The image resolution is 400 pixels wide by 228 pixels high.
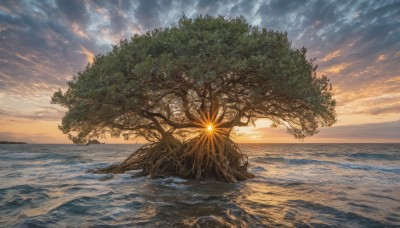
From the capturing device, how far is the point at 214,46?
1436 centimetres

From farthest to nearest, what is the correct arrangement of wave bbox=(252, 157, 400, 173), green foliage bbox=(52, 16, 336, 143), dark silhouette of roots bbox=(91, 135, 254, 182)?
wave bbox=(252, 157, 400, 173) → dark silhouette of roots bbox=(91, 135, 254, 182) → green foliage bbox=(52, 16, 336, 143)

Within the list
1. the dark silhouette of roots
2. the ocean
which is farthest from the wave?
the dark silhouette of roots

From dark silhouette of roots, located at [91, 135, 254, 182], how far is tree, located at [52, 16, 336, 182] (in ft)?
0.22

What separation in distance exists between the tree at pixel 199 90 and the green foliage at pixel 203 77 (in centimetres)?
5

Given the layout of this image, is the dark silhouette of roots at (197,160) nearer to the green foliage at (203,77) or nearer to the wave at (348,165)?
the green foliage at (203,77)

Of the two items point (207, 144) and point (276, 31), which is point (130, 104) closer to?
point (207, 144)

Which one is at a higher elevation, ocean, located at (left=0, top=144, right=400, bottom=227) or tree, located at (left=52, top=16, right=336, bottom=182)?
tree, located at (left=52, top=16, right=336, bottom=182)

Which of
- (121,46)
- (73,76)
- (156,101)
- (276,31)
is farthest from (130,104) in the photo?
(276,31)

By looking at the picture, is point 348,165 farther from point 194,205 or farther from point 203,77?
point 194,205

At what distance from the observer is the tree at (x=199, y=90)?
14.8 metres

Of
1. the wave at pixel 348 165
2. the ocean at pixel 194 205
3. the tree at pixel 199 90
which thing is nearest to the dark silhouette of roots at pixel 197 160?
the tree at pixel 199 90

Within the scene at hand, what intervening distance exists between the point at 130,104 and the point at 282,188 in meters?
10.0

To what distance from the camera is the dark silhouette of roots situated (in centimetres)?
1859

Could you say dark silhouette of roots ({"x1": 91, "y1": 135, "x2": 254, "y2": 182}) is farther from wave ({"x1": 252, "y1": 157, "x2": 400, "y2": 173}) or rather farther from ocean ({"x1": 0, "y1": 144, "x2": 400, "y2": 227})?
wave ({"x1": 252, "y1": 157, "x2": 400, "y2": 173})
